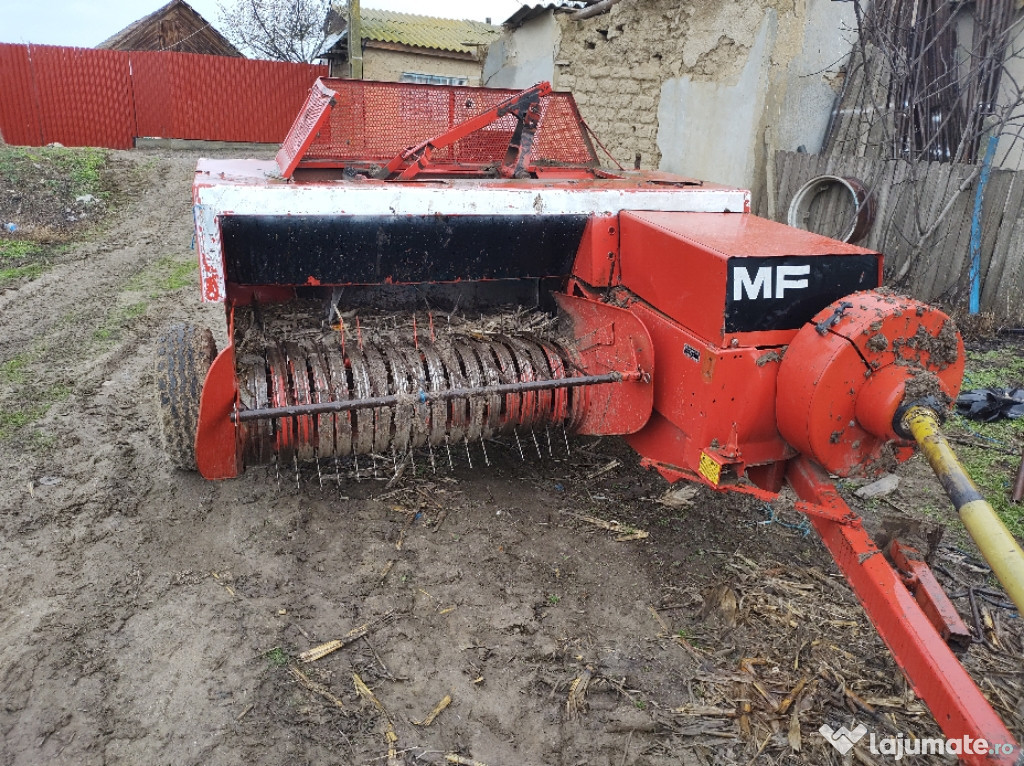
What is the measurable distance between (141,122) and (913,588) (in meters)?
17.6

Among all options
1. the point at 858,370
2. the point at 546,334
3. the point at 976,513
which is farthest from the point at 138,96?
the point at 976,513

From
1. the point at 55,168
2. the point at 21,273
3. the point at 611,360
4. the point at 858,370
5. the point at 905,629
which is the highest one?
the point at 55,168

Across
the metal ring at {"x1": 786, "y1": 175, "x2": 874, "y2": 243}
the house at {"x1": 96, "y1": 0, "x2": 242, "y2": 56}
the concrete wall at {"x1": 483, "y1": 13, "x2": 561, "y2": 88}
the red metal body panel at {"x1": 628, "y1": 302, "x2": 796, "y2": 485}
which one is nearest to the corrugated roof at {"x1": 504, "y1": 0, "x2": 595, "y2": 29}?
the concrete wall at {"x1": 483, "y1": 13, "x2": 561, "y2": 88}

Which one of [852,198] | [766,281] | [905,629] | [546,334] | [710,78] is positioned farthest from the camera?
[710,78]

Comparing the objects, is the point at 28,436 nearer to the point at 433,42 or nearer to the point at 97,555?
the point at 97,555

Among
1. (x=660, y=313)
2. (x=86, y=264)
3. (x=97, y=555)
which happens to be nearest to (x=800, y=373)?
(x=660, y=313)

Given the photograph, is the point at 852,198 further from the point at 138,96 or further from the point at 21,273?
the point at 138,96

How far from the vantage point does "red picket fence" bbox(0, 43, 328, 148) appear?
49.1ft

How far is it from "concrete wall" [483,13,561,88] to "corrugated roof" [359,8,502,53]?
5.22 meters

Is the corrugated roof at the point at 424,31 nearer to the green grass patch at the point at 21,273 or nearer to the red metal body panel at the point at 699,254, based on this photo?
the green grass patch at the point at 21,273

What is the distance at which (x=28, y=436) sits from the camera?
13.4 feet

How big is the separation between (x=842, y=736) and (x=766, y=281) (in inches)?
58.7

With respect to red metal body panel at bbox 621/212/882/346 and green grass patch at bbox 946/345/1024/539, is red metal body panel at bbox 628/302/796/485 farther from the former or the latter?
green grass patch at bbox 946/345/1024/539

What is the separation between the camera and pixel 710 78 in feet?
24.8
